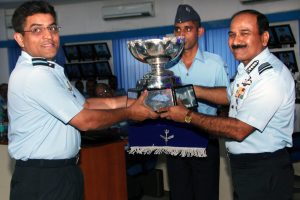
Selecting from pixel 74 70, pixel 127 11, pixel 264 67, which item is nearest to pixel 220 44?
pixel 127 11

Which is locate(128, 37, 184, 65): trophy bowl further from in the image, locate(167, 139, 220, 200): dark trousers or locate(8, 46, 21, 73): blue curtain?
locate(8, 46, 21, 73): blue curtain

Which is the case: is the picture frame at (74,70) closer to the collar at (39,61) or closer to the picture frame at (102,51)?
the picture frame at (102,51)

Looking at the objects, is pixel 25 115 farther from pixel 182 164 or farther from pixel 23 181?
pixel 182 164

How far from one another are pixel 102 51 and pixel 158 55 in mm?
5616

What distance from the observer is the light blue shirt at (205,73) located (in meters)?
2.50

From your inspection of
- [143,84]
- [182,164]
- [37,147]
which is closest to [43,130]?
[37,147]

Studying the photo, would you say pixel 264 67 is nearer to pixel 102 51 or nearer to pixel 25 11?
pixel 25 11

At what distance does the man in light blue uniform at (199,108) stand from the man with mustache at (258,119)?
0.41 m

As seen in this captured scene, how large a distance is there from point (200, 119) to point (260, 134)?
0.29 metres

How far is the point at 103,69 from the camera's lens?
7.74 meters

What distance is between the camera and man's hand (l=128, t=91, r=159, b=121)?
213 cm

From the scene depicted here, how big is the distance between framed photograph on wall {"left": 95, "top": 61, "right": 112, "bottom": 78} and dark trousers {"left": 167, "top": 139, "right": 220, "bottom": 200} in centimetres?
533

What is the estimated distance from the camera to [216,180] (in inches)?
97.0

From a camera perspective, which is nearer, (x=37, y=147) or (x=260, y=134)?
(x=37, y=147)
